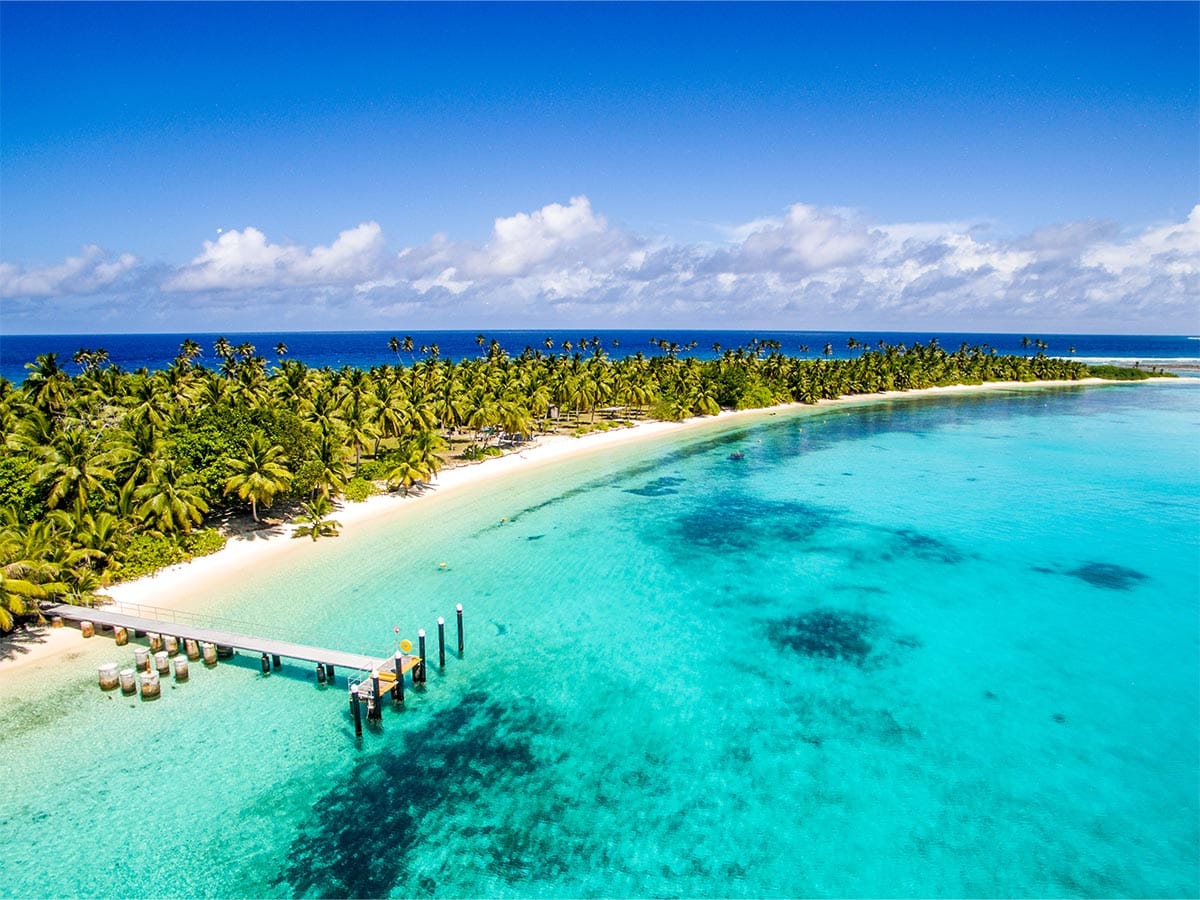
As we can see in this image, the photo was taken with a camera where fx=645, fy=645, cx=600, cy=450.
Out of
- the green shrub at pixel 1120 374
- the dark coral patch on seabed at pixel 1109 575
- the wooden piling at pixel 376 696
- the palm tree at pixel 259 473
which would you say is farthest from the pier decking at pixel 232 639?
the green shrub at pixel 1120 374

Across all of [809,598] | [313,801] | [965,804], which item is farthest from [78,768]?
[809,598]

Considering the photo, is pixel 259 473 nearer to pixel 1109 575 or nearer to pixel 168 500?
pixel 168 500

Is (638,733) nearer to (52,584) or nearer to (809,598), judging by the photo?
(809,598)

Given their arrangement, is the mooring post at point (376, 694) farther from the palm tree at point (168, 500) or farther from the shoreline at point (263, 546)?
the palm tree at point (168, 500)

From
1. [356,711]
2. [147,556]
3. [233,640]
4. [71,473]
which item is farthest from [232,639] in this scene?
[71,473]

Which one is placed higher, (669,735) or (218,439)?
(218,439)

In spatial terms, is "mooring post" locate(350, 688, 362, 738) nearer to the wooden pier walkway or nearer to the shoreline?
the wooden pier walkway
